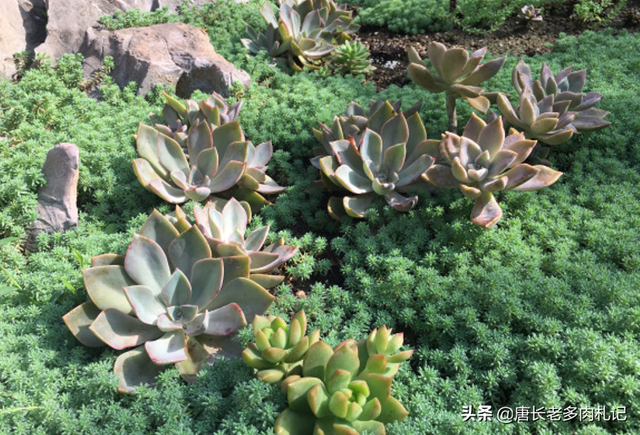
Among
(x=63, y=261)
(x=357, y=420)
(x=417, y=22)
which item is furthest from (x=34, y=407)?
(x=417, y=22)

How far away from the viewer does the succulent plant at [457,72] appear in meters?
3.00

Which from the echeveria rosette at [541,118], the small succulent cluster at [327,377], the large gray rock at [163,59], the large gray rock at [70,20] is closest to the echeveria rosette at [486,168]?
the echeveria rosette at [541,118]

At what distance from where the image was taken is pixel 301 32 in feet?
14.8

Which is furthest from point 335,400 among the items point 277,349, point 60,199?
point 60,199

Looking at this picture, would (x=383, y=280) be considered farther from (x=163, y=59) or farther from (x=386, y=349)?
(x=163, y=59)

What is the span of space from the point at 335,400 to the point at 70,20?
14.8ft

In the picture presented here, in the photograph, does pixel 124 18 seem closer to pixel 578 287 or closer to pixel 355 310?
pixel 355 310

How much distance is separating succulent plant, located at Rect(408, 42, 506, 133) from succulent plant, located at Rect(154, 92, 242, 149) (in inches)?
50.5

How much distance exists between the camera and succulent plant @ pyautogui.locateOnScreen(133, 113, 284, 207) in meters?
2.97

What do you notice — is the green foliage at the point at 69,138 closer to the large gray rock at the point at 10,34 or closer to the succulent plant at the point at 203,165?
the succulent plant at the point at 203,165

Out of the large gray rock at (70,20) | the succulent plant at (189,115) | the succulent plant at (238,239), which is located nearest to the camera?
the succulent plant at (238,239)

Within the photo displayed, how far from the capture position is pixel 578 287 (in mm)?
2484

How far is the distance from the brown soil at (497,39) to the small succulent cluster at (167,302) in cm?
279

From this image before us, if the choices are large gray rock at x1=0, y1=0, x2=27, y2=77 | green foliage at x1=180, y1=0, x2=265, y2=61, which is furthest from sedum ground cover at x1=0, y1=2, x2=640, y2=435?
green foliage at x1=180, y1=0, x2=265, y2=61
